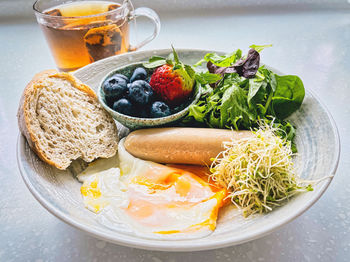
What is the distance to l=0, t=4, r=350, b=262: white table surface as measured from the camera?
1.11 meters

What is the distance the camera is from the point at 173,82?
1.47 metres

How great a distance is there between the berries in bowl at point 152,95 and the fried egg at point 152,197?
0.17 m

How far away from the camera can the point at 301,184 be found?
3.90 feet

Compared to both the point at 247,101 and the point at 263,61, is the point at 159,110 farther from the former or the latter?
the point at 263,61

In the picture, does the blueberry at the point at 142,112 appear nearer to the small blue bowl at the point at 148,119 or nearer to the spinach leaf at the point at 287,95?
the small blue bowl at the point at 148,119

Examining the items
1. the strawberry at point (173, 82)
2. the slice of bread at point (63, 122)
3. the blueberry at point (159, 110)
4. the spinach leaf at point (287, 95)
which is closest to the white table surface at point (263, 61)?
the slice of bread at point (63, 122)

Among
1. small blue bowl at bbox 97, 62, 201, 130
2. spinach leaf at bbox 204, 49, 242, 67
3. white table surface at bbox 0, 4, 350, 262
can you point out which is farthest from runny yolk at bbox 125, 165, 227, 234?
spinach leaf at bbox 204, 49, 242, 67

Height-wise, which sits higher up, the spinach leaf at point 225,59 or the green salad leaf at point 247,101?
the spinach leaf at point 225,59

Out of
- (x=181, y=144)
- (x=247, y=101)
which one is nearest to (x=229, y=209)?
(x=181, y=144)

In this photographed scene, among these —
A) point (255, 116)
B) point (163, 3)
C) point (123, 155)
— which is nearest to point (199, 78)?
point (255, 116)

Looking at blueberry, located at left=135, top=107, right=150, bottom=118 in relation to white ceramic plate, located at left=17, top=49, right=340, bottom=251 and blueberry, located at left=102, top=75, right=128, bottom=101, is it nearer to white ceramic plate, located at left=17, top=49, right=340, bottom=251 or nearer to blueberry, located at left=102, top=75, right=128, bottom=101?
blueberry, located at left=102, top=75, right=128, bottom=101

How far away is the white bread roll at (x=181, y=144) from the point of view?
139 cm

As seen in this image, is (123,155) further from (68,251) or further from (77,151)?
(68,251)

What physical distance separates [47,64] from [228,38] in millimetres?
1502
